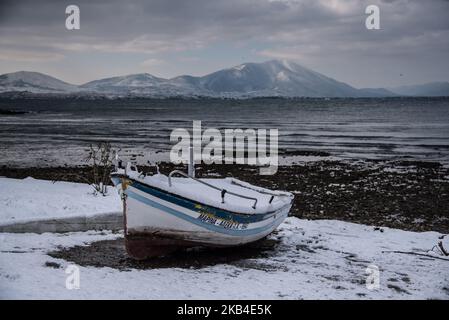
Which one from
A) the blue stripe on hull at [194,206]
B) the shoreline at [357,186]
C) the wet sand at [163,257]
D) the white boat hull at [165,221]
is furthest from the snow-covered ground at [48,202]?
the blue stripe on hull at [194,206]

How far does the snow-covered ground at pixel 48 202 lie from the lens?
12312mm

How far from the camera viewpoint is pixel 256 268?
10039 mm

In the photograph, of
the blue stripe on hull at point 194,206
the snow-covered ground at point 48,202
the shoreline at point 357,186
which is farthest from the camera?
the shoreline at point 357,186

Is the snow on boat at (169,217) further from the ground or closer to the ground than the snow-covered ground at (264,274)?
further from the ground

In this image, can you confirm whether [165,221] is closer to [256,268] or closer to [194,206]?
[194,206]

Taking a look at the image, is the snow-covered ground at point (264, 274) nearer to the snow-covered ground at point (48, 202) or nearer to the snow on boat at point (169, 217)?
the snow on boat at point (169, 217)

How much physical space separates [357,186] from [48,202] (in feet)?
43.6

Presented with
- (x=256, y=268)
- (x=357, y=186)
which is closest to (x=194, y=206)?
(x=256, y=268)

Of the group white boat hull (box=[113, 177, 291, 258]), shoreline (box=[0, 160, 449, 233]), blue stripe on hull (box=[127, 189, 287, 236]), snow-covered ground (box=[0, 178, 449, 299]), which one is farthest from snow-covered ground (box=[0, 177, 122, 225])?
blue stripe on hull (box=[127, 189, 287, 236])

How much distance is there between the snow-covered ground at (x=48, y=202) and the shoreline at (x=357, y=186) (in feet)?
3.29

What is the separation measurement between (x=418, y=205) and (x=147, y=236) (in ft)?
38.6

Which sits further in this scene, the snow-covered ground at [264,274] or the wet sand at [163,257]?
the wet sand at [163,257]
